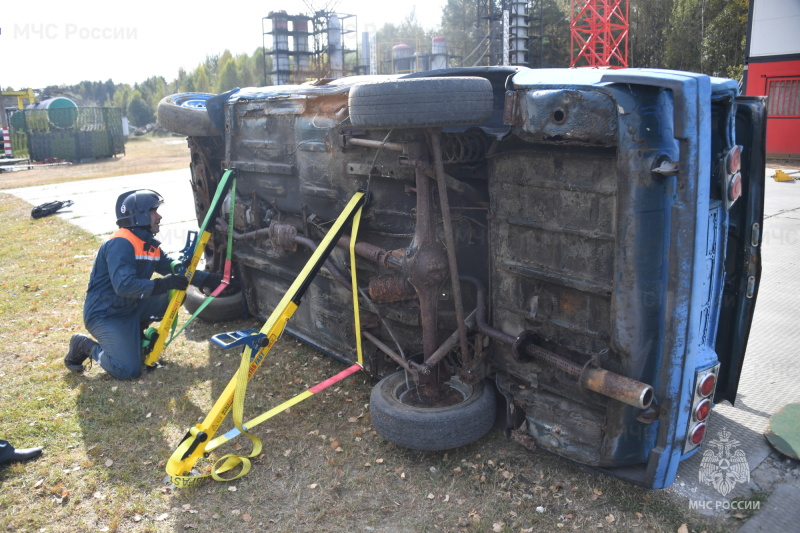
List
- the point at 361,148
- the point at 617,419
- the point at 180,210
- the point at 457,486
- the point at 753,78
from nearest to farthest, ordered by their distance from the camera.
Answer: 1. the point at 617,419
2. the point at 457,486
3. the point at 361,148
4. the point at 180,210
5. the point at 753,78

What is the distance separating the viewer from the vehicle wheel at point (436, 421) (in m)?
3.50

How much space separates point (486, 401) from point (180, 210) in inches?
414

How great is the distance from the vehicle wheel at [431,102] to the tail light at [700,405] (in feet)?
5.39

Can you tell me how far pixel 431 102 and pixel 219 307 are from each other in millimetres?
3739

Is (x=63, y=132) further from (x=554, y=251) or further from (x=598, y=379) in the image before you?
(x=598, y=379)

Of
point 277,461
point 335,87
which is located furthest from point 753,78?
point 277,461

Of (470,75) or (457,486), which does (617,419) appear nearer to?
(457,486)

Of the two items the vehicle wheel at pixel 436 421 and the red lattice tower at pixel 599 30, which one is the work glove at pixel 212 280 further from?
the red lattice tower at pixel 599 30

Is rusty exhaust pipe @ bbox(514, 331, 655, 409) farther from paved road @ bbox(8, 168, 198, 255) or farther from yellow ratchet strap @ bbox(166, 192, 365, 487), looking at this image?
paved road @ bbox(8, 168, 198, 255)

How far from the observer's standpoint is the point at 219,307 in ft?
20.2

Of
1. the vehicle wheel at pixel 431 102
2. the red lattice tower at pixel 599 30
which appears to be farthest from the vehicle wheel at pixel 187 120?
the red lattice tower at pixel 599 30

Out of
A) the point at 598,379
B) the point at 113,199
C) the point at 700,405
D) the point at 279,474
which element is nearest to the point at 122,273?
the point at 279,474

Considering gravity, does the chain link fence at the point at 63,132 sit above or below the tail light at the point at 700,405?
above

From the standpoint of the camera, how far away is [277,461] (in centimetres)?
386
